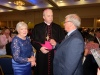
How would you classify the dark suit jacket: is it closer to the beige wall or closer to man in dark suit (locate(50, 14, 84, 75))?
man in dark suit (locate(50, 14, 84, 75))

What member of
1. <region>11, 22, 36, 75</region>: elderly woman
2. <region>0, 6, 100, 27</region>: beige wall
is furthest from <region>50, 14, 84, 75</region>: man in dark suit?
<region>0, 6, 100, 27</region>: beige wall

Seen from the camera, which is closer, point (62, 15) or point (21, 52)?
point (21, 52)

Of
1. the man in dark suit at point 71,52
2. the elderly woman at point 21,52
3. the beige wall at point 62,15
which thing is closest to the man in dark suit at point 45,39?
the elderly woman at point 21,52

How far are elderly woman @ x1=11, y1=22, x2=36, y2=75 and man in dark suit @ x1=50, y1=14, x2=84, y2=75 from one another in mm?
625

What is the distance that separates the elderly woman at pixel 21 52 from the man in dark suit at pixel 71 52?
0.62 m

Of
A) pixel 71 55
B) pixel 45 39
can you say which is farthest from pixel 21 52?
pixel 71 55

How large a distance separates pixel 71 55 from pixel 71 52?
40 millimetres

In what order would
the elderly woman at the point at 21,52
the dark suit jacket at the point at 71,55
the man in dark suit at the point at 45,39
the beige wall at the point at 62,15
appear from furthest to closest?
the beige wall at the point at 62,15 < the man in dark suit at the point at 45,39 < the elderly woman at the point at 21,52 < the dark suit jacket at the point at 71,55

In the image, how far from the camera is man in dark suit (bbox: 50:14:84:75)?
203 cm

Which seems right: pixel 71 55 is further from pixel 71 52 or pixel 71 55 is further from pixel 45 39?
pixel 45 39

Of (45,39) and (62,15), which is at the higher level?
(62,15)

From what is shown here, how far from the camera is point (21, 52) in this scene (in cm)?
262

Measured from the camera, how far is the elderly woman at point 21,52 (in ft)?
→ 8.31

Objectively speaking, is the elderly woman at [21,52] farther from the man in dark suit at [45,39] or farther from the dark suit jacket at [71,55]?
the dark suit jacket at [71,55]
